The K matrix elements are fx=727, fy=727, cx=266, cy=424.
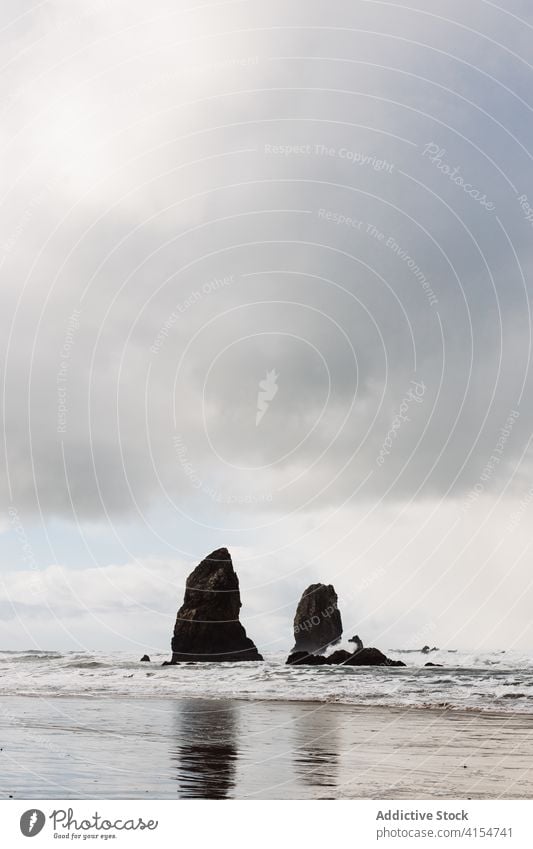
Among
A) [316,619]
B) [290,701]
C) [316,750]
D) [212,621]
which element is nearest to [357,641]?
[316,619]

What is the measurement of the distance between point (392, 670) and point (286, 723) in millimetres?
23422

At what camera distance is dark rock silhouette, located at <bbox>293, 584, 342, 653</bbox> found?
66.8m

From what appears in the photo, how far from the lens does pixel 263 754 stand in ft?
47.3

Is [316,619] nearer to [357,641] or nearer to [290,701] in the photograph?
[357,641]

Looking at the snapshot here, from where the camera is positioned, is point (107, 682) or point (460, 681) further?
point (107, 682)

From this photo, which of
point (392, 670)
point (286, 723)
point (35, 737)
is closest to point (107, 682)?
point (392, 670)

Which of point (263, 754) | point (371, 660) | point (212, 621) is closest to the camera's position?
point (263, 754)

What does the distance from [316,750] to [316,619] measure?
174 feet

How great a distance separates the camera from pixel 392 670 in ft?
138

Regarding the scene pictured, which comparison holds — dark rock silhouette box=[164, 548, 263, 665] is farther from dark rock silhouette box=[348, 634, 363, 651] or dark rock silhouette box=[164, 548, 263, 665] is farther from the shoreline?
the shoreline
